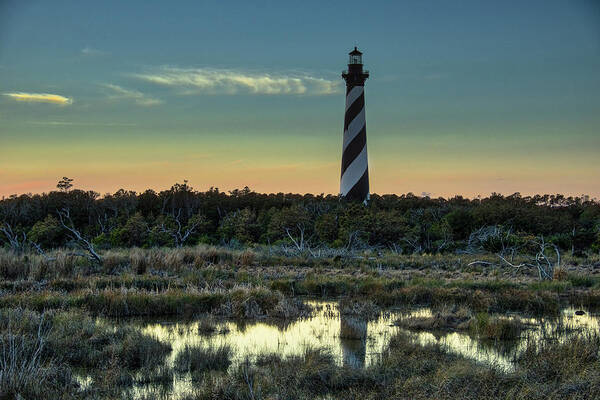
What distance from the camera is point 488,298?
1628 centimetres

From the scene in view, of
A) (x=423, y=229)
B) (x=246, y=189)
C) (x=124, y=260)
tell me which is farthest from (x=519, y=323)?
(x=246, y=189)

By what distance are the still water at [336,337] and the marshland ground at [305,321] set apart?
0.05 m

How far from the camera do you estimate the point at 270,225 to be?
3806 centimetres

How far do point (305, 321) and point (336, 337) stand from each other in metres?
1.93

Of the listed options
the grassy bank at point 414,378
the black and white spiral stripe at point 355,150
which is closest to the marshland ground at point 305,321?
the grassy bank at point 414,378

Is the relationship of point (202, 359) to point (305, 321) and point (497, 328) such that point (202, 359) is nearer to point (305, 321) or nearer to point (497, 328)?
point (305, 321)

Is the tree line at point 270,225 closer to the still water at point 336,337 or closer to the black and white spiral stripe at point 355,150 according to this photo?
the black and white spiral stripe at point 355,150

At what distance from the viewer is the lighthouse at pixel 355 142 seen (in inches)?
1629

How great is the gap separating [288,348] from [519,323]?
17.4 ft

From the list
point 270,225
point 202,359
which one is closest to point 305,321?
point 202,359

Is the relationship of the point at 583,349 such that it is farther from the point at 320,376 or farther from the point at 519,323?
the point at 320,376

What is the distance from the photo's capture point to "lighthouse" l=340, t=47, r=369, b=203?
41.4m

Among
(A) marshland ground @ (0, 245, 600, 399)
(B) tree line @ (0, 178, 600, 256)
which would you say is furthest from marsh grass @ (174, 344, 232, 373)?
(B) tree line @ (0, 178, 600, 256)

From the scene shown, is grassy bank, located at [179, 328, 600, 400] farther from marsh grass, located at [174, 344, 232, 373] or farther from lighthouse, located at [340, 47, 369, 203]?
lighthouse, located at [340, 47, 369, 203]
